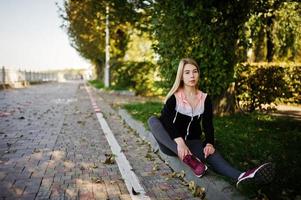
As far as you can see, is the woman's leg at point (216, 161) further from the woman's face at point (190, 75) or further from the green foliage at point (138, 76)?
the green foliage at point (138, 76)

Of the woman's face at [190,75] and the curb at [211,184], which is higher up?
the woman's face at [190,75]

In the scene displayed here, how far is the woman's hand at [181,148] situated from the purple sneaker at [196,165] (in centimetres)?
5

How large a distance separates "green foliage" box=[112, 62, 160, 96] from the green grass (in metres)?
13.7

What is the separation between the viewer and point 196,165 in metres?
4.64

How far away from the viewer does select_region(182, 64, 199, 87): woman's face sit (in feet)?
16.7

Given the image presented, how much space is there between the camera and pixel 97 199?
4.36m

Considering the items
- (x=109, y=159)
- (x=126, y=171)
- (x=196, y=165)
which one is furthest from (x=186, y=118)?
(x=109, y=159)

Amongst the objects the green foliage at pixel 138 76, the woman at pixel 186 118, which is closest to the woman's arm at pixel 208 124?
the woman at pixel 186 118

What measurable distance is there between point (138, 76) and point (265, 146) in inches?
706

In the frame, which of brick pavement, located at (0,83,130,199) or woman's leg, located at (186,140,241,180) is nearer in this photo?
woman's leg, located at (186,140,241,180)

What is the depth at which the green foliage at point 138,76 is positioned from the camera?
23.4m

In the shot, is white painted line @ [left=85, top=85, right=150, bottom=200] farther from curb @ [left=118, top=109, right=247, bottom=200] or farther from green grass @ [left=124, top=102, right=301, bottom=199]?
green grass @ [left=124, top=102, right=301, bottom=199]

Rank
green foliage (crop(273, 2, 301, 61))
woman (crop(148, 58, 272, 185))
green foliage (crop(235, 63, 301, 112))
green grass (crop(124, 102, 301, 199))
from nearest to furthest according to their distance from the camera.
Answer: green grass (crop(124, 102, 301, 199)) → woman (crop(148, 58, 272, 185)) → green foliage (crop(235, 63, 301, 112)) → green foliage (crop(273, 2, 301, 61))

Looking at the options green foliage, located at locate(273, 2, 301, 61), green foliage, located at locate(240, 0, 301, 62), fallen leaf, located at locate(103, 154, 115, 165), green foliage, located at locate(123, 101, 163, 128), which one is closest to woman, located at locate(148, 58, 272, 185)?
fallen leaf, located at locate(103, 154, 115, 165)
